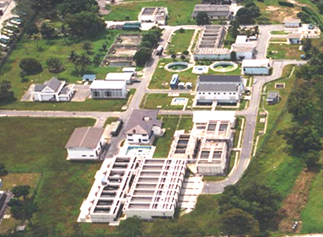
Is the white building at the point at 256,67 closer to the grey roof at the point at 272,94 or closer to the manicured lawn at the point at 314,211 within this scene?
the grey roof at the point at 272,94

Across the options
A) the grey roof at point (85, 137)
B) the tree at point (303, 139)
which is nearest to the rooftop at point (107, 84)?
the grey roof at point (85, 137)

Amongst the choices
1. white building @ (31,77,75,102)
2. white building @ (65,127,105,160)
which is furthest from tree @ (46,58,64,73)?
white building @ (65,127,105,160)

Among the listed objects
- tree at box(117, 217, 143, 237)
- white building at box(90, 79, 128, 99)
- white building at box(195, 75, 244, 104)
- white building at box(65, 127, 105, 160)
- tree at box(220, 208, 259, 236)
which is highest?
white building at box(195, 75, 244, 104)

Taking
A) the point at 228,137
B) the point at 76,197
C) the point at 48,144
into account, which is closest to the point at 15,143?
the point at 48,144

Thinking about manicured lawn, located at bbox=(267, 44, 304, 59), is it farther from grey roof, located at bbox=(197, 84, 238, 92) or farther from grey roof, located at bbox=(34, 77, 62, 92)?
grey roof, located at bbox=(34, 77, 62, 92)

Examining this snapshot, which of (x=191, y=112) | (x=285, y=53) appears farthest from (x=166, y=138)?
(x=285, y=53)

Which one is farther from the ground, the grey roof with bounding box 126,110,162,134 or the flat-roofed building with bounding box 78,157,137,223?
the grey roof with bounding box 126,110,162,134

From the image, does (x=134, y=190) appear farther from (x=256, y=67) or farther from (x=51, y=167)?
(x=256, y=67)

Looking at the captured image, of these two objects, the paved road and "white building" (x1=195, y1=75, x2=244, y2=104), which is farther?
"white building" (x1=195, y1=75, x2=244, y2=104)

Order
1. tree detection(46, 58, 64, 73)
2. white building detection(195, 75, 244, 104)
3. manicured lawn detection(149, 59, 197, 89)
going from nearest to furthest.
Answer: white building detection(195, 75, 244, 104)
manicured lawn detection(149, 59, 197, 89)
tree detection(46, 58, 64, 73)

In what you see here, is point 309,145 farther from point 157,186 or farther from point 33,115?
point 33,115
